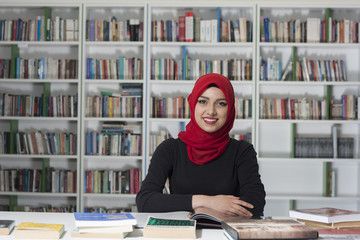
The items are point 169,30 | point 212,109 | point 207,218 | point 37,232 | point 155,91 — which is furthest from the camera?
point 155,91

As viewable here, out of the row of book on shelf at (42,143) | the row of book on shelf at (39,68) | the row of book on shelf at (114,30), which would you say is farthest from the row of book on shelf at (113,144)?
the row of book on shelf at (114,30)

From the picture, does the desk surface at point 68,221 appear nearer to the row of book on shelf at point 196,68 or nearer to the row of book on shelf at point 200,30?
the row of book on shelf at point 196,68

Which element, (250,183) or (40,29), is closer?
(250,183)

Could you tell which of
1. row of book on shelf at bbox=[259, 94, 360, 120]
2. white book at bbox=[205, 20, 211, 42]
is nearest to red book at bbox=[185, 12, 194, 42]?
white book at bbox=[205, 20, 211, 42]

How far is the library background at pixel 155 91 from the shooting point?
14.1 ft

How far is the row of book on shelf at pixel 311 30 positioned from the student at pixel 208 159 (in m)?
2.43

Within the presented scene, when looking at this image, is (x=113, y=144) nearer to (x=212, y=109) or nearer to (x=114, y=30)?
(x=114, y=30)

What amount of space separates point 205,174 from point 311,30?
8.98 ft

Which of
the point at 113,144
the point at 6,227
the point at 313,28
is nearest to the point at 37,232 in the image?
the point at 6,227

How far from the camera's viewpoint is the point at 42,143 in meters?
4.41

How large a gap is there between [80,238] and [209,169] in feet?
2.74

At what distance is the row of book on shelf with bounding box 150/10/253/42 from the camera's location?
434 centimetres

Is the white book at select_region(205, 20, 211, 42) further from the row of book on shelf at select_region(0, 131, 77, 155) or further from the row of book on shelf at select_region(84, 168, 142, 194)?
the row of book on shelf at select_region(0, 131, 77, 155)

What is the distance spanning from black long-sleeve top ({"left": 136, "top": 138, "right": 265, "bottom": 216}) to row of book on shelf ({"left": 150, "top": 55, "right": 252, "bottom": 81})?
227 cm
